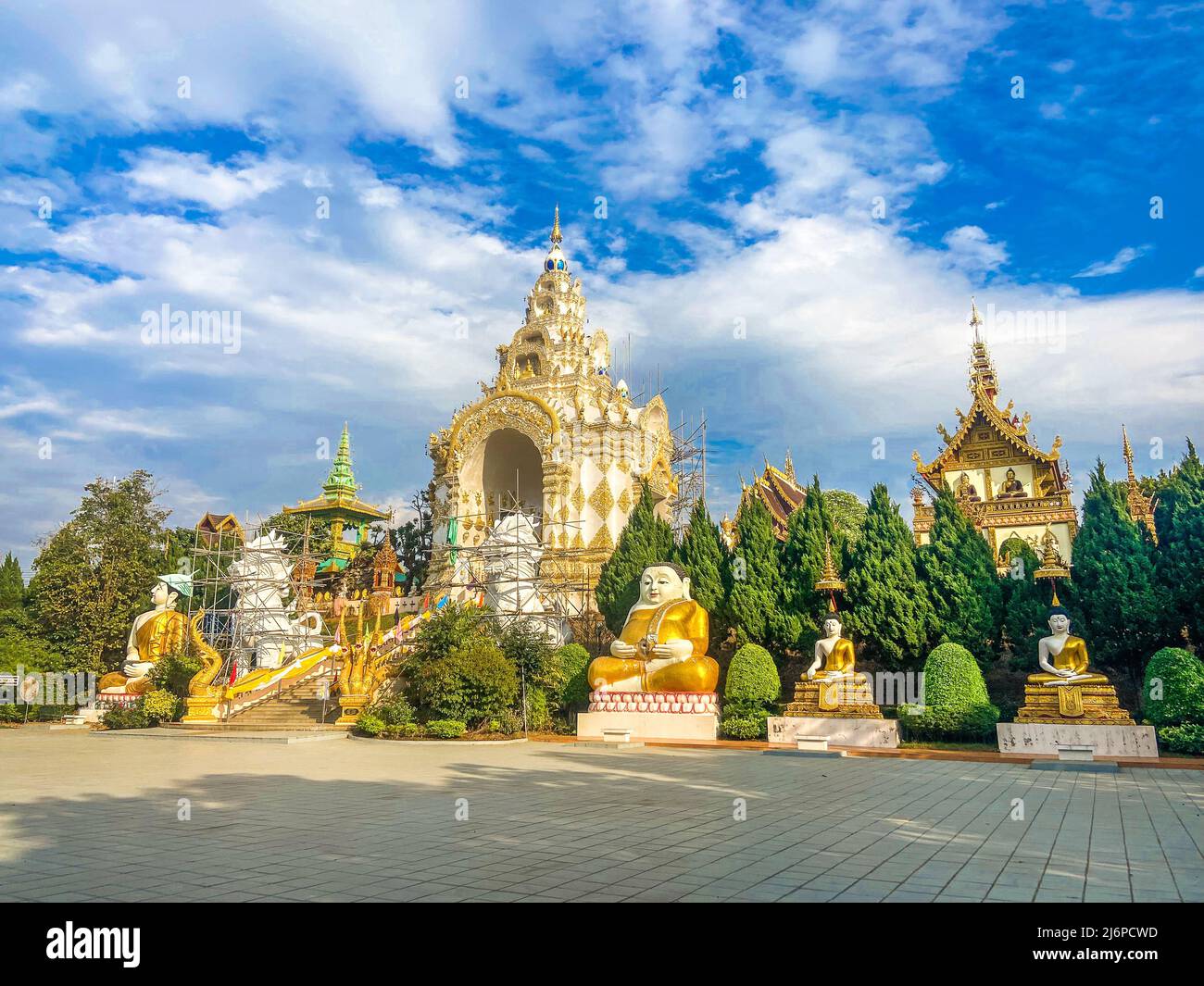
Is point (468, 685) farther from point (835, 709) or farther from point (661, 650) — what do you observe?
point (835, 709)

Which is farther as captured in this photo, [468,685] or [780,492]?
[780,492]

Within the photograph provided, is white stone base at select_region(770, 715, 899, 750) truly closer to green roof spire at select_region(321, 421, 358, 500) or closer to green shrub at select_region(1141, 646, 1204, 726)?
green shrub at select_region(1141, 646, 1204, 726)

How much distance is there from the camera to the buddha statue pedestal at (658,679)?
18.8m

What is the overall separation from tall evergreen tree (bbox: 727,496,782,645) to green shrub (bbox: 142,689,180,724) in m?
15.3

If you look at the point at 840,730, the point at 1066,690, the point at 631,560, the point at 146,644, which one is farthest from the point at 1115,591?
the point at 146,644

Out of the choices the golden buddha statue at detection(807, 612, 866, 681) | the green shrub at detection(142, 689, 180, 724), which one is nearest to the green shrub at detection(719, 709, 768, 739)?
the golden buddha statue at detection(807, 612, 866, 681)

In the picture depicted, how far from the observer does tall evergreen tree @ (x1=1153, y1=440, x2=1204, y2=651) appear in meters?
16.8

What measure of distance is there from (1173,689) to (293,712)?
787 inches

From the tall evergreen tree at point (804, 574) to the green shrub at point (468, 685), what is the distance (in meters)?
6.75

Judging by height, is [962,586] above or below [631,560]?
below

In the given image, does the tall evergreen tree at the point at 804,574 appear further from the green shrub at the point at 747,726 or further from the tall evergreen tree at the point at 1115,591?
the tall evergreen tree at the point at 1115,591

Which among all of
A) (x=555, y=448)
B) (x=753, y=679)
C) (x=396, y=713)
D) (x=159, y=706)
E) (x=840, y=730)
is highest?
(x=555, y=448)


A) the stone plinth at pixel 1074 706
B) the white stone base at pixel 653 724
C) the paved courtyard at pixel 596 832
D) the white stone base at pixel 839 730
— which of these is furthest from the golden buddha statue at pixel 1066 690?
the white stone base at pixel 653 724

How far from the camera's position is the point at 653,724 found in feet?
61.8
